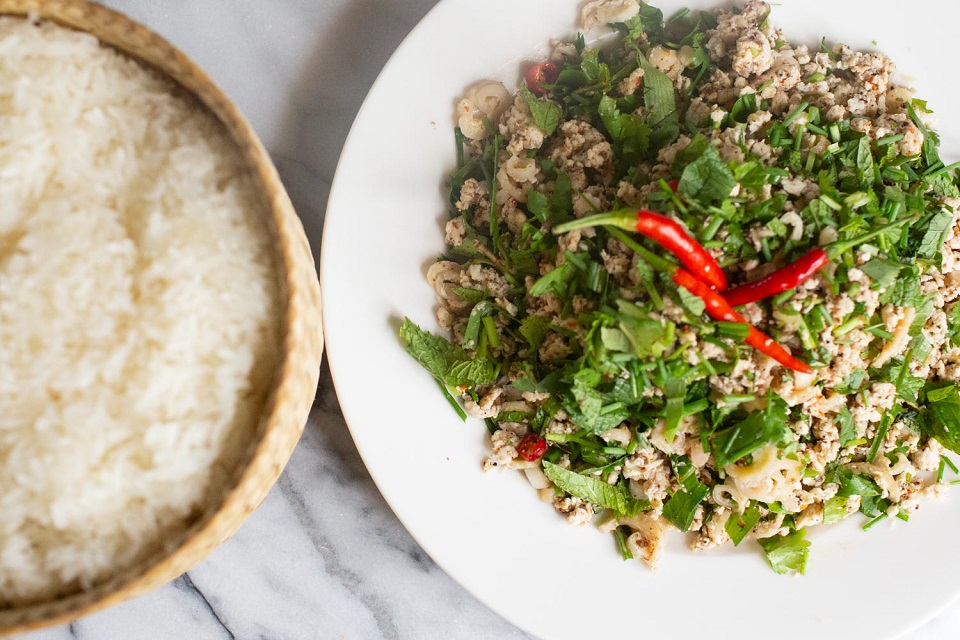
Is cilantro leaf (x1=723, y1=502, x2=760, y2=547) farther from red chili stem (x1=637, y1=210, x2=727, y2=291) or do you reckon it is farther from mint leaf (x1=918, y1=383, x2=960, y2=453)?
red chili stem (x1=637, y1=210, x2=727, y2=291)

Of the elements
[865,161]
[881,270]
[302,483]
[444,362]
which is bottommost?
[302,483]

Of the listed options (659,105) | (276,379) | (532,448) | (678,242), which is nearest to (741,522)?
(532,448)

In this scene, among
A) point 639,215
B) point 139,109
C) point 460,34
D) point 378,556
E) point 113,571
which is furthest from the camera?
point 378,556

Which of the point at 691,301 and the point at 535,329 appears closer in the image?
the point at 691,301

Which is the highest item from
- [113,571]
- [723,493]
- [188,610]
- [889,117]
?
[889,117]

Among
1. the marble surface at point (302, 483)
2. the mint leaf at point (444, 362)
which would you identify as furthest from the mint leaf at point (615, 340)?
the marble surface at point (302, 483)

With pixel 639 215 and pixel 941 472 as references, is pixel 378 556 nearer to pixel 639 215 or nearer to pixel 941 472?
pixel 639 215

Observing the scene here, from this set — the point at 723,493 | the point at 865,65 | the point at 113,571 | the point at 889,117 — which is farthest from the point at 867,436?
the point at 113,571

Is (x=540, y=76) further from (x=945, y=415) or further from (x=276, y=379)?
(x=945, y=415)
